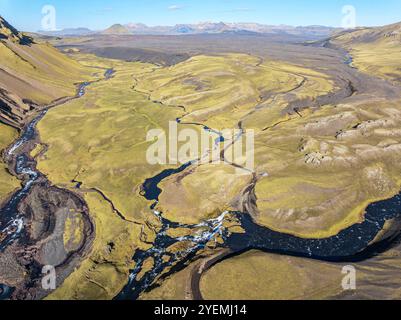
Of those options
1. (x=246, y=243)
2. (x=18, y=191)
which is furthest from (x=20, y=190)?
(x=246, y=243)

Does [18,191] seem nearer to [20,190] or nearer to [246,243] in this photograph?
[20,190]

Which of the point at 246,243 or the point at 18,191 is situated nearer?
the point at 246,243

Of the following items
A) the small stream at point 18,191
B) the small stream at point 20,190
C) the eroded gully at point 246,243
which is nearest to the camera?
the eroded gully at point 246,243

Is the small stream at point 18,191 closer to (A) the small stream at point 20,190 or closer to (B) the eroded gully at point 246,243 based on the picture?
(A) the small stream at point 20,190

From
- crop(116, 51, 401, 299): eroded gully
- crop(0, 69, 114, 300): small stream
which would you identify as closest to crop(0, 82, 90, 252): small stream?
crop(0, 69, 114, 300): small stream

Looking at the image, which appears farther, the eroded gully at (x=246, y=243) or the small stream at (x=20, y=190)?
the small stream at (x=20, y=190)

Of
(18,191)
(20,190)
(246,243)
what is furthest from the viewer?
(20,190)

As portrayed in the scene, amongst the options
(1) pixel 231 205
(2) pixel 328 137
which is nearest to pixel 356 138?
(2) pixel 328 137

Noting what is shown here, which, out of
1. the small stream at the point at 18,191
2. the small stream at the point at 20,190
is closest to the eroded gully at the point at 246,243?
the small stream at the point at 18,191

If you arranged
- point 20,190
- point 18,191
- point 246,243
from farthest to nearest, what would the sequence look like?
point 20,190 < point 18,191 < point 246,243

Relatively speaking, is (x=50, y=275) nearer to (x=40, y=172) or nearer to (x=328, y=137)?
(x=40, y=172)

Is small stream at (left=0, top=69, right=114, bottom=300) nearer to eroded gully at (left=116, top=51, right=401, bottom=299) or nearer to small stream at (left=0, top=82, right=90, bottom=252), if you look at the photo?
small stream at (left=0, top=82, right=90, bottom=252)
